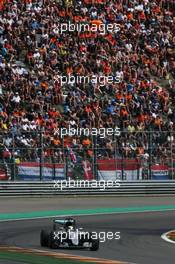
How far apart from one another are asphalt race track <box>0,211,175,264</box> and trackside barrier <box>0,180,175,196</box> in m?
6.07

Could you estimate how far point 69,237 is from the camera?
14.7 metres

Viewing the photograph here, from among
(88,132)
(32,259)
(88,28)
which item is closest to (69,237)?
(32,259)

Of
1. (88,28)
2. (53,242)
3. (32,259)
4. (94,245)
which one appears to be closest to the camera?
(32,259)

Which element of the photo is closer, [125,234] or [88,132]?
[125,234]

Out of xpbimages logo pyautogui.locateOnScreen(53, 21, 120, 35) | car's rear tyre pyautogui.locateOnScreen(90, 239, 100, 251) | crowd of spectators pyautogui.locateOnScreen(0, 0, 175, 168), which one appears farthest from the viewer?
xpbimages logo pyautogui.locateOnScreen(53, 21, 120, 35)

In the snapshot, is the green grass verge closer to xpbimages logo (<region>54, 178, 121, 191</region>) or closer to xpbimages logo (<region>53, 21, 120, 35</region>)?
xpbimages logo (<region>54, 178, 121, 191</region>)

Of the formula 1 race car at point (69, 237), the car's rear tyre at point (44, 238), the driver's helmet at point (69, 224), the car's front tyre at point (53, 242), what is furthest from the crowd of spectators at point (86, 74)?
the driver's helmet at point (69, 224)

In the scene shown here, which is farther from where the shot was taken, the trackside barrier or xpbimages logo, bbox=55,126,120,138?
the trackside barrier

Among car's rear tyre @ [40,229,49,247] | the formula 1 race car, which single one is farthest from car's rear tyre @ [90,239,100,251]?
car's rear tyre @ [40,229,49,247]

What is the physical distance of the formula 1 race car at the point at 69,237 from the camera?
14430mm

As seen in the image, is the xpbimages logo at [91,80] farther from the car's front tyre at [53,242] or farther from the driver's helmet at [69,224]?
the driver's helmet at [69,224]

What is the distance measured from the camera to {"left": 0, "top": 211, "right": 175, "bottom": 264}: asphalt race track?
1433cm

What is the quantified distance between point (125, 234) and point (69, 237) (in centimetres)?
402

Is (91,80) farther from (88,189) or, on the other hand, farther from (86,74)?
(88,189)
